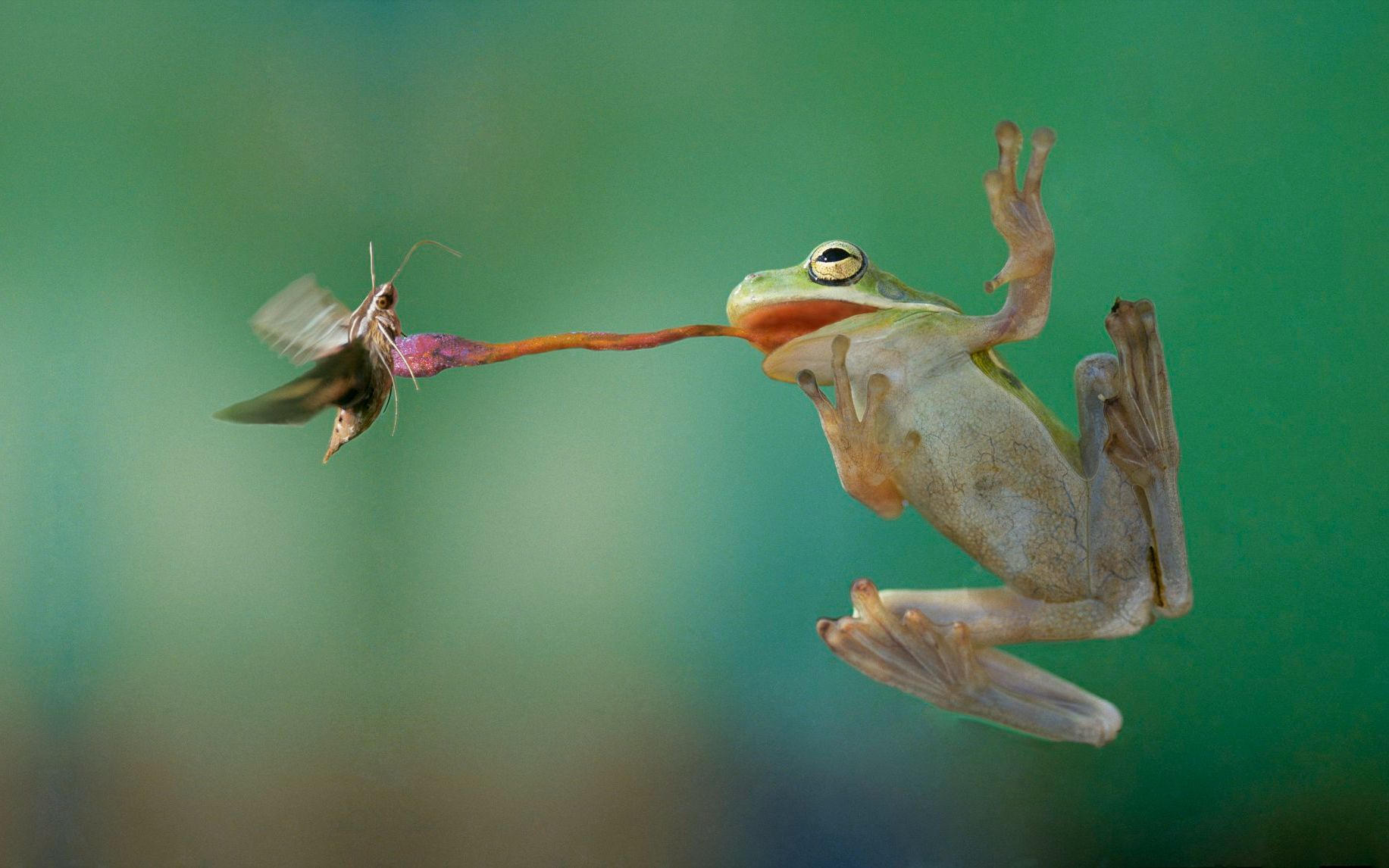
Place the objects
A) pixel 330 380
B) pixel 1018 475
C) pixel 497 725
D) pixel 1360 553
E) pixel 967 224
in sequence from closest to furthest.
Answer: pixel 330 380 < pixel 1018 475 < pixel 1360 553 < pixel 967 224 < pixel 497 725

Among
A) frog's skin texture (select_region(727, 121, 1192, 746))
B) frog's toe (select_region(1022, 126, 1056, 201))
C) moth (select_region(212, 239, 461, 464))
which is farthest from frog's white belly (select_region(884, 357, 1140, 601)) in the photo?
moth (select_region(212, 239, 461, 464))

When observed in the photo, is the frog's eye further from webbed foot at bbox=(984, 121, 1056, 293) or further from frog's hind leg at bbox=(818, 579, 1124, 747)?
frog's hind leg at bbox=(818, 579, 1124, 747)

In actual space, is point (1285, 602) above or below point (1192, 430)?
below

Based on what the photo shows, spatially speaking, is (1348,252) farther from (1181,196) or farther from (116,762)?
(116,762)

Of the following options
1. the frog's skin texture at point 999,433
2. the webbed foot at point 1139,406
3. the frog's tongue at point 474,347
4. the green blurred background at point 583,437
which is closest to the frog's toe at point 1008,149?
the frog's skin texture at point 999,433

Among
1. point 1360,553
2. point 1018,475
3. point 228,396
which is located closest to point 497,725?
point 228,396

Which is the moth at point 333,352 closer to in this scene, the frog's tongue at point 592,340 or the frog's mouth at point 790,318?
the frog's tongue at point 592,340
